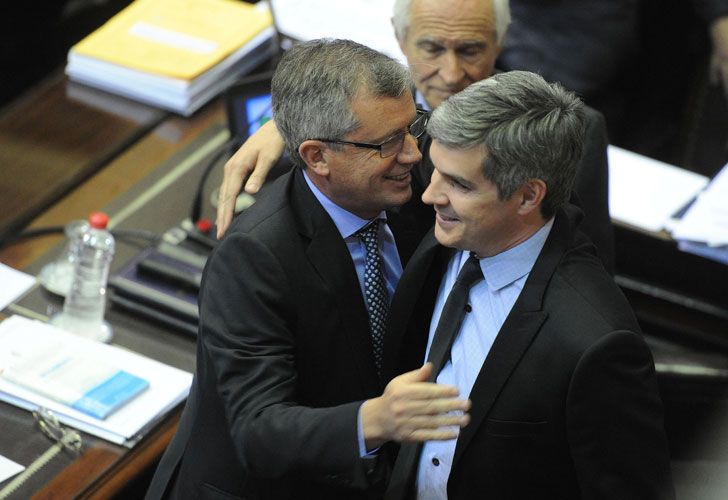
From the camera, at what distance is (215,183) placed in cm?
341

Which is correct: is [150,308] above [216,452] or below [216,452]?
below

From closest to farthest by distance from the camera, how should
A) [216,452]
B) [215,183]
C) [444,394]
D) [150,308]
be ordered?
1. [444,394]
2. [216,452]
3. [150,308]
4. [215,183]

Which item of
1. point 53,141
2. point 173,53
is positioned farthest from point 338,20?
point 53,141

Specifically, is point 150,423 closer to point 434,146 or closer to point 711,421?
point 434,146

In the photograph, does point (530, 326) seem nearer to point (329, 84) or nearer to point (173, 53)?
point (329, 84)

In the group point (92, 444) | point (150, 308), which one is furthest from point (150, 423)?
point (150, 308)

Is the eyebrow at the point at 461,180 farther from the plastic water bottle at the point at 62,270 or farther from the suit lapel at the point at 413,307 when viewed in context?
the plastic water bottle at the point at 62,270

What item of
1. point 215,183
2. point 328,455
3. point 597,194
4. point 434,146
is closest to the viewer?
point 328,455

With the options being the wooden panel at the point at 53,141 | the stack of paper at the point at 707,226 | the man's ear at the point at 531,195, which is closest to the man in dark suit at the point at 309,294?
the man's ear at the point at 531,195

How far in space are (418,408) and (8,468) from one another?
1106mm

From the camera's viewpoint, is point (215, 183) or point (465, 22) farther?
point (215, 183)

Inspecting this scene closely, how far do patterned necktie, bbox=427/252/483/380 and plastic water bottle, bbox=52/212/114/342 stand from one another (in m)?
1.03

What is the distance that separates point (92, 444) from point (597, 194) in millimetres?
1139

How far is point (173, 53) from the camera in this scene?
372 cm
